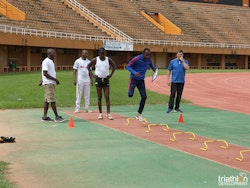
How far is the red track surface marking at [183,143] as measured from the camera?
288 inches

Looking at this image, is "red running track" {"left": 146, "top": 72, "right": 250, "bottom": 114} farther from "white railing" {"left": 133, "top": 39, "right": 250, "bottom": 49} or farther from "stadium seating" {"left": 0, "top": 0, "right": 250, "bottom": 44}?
"white railing" {"left": 133, "top": 39, "right": 250, "bottom": 49}

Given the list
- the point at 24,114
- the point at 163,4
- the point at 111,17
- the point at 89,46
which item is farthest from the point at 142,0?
the point at 24,114

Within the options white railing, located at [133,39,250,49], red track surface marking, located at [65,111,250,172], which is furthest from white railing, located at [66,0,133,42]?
red track surface marking, located at [65,111,250,172]

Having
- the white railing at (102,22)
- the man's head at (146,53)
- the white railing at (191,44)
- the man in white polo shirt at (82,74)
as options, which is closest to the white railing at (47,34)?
the white railing at (102,22)

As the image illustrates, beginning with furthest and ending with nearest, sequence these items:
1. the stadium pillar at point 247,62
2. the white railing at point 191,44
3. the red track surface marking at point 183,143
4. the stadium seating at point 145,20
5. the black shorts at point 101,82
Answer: the stadium pillar at point 247,62
the white railing at point 191,44
the stadium seating at point 145,20
the black shorts at point 101,82
the red track surface marking at point 183,143

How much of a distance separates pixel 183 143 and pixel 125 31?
47.1 meters

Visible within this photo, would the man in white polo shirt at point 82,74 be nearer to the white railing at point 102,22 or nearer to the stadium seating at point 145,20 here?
the stadium seating at point 145,20

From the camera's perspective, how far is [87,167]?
263 inches

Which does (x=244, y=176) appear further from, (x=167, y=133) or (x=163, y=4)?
(x=163, y=4)

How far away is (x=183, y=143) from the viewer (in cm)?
880

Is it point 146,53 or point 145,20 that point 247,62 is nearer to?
point 145,20

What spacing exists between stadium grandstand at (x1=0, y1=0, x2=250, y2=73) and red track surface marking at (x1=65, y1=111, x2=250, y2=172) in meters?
26.9

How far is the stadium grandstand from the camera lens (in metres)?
42.5

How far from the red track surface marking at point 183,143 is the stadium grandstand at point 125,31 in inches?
1059
